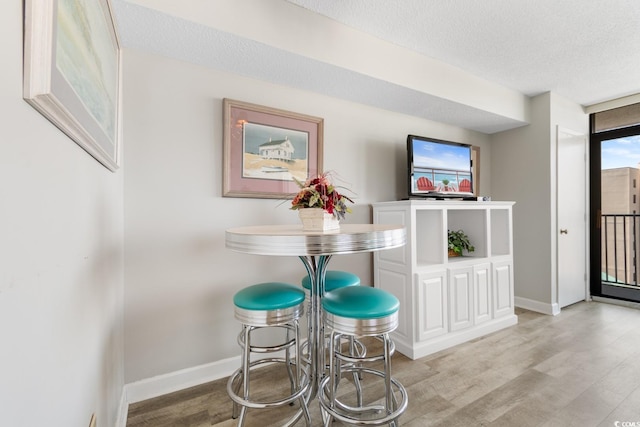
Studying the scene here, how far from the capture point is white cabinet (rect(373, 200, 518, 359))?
2328mm

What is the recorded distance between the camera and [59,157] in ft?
2.52

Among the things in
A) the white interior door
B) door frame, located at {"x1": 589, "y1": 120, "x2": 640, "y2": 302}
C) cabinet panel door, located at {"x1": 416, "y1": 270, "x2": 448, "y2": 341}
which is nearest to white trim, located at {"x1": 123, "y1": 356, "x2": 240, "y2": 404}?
cabinet panel door, located at {"x1": 416, "y1": 270, "x2": 448, "y2": 341}

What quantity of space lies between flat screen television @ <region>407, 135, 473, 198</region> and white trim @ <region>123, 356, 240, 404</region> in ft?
7.05

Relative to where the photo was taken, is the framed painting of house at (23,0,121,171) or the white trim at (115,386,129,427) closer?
the framed painting of house at (23,0,121,171)

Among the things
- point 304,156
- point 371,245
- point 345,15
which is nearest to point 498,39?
point 345,15

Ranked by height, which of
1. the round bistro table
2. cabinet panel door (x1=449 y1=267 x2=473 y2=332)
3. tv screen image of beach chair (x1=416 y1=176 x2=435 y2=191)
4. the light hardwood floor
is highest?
tv screen image of beach chair (x1=416 y1=176 x2=435 y2=191)

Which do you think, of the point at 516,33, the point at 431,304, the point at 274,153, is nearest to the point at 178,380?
the point at 274,153

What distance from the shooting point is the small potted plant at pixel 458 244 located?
9.48 ft

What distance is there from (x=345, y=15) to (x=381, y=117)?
41.8 inches

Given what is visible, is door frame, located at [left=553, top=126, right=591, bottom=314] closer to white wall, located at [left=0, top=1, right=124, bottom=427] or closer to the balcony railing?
the balcony railing

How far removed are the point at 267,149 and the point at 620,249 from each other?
17.0 feet

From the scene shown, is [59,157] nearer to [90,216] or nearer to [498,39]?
[90,216]

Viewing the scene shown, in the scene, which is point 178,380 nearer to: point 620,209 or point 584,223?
point 584,223

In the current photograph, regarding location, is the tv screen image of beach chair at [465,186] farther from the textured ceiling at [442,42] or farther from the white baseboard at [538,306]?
the white baseboard at [538,306]
